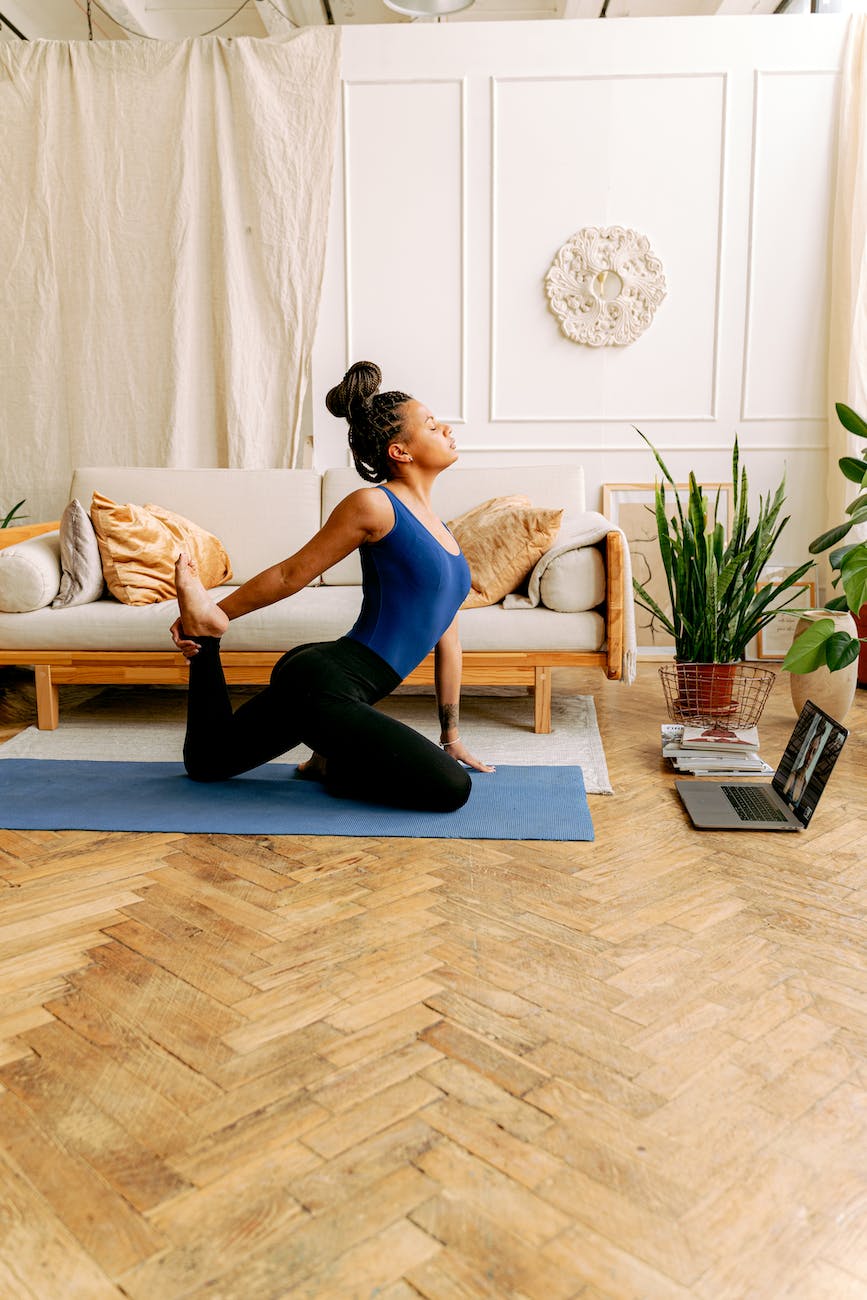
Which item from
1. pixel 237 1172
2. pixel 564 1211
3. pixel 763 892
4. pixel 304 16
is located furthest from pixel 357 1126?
pixel 304 16

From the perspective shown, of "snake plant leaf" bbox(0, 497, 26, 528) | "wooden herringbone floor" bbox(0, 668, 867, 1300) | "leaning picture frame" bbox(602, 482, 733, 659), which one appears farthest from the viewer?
"leaning picture frame" bbox(602, 482, 733, 659)

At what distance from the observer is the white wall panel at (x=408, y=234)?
4348 millimetres

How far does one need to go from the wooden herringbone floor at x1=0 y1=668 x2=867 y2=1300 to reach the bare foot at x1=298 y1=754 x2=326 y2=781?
0.50 meters

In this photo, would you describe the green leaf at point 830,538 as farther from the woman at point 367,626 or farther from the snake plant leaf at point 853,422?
the woman at point 367,626

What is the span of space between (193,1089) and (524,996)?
50 cm

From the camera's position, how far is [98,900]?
1.95 metres

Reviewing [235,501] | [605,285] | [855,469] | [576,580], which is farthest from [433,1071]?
[605,285]

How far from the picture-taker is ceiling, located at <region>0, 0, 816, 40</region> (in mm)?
4629

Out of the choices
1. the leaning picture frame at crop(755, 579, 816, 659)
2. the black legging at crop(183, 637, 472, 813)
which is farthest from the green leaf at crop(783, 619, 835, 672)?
the leaning picture frame at crop(755, 579, 816, 659)

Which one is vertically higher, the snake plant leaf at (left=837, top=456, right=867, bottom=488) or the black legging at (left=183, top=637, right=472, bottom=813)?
the snake plant leaf at (left=837, top=456, right=867, bottom=488)

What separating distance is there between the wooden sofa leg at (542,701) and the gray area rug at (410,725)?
0.04 metres

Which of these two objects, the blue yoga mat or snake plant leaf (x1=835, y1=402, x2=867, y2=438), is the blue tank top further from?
snake plant leaf (x1=835, y1=402, x2=867, y2=438)

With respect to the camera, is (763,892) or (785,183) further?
(785,183)

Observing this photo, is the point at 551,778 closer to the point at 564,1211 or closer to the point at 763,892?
the point at 763,892
